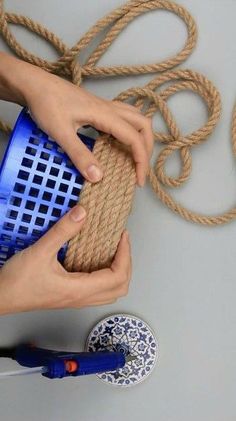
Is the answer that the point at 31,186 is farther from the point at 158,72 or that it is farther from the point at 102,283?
the point at 158,72

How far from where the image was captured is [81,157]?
76 cm

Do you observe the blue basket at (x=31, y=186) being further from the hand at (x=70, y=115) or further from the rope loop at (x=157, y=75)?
the rope loop at (x=157, y=75)

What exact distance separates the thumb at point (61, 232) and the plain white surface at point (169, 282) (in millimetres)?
286

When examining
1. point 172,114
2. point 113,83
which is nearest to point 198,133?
point 172,114

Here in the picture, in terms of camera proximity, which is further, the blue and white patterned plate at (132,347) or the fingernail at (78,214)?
the blue and white patterned plate at (132,347)

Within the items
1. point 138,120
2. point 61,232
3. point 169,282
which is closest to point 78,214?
point 61,232

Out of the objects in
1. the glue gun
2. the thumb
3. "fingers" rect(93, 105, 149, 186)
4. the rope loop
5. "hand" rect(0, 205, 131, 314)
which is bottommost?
the glue gun

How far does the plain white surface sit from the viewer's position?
39.9 inches

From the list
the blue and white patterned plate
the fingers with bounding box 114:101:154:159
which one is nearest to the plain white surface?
the blue and white patterned plate

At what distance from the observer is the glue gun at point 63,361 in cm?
86

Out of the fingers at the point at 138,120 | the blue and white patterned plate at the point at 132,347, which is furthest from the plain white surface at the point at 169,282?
the fingers at the point at 138,120

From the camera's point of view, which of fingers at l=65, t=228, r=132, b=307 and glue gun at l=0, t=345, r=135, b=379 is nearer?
fingers at l=65, t=228, r=132, b=307

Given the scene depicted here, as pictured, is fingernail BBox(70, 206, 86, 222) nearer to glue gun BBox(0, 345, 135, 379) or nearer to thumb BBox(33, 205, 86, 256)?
thumb BBox(33, 205, 86, 256)

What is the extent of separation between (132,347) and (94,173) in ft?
1.21
